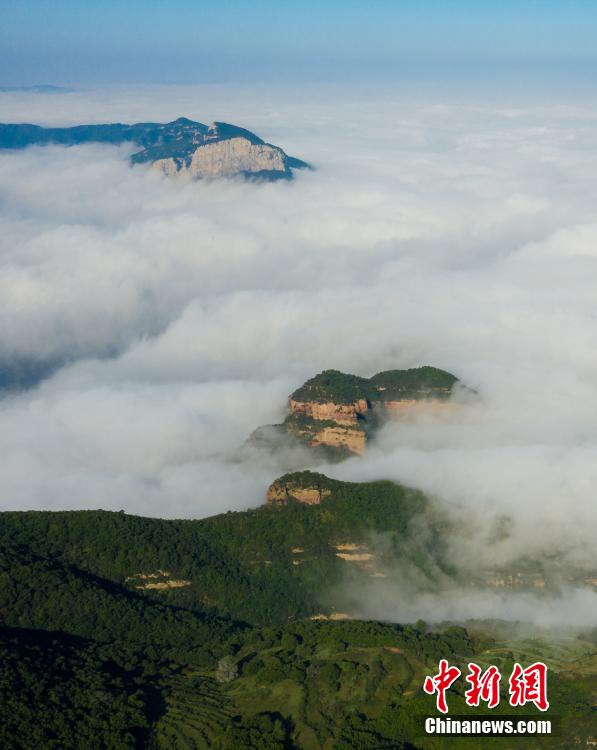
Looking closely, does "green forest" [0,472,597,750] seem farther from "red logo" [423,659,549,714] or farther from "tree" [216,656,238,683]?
"red logo" [423,659,549,714]

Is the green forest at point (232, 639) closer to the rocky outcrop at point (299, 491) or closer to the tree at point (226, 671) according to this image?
the tree at point (226, 671)

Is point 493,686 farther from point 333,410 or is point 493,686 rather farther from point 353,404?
point 353,404

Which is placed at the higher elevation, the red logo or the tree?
the red logo

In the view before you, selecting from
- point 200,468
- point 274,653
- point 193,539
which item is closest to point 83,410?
point 200,468

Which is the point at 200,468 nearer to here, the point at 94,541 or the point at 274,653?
Answer: the point at 94,541

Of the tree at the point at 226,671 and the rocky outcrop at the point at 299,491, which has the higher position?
the rocky outcrop at the point at 299,491

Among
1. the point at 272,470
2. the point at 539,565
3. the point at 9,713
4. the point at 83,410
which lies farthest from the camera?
the point at 83,410

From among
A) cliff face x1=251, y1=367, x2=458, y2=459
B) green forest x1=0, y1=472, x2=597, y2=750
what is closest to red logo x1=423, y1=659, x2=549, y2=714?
green forest x1=0, y1=472, x2=597, y2=750

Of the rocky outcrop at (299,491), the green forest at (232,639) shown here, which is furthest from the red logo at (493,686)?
the rocky outcrop at (299,491)
